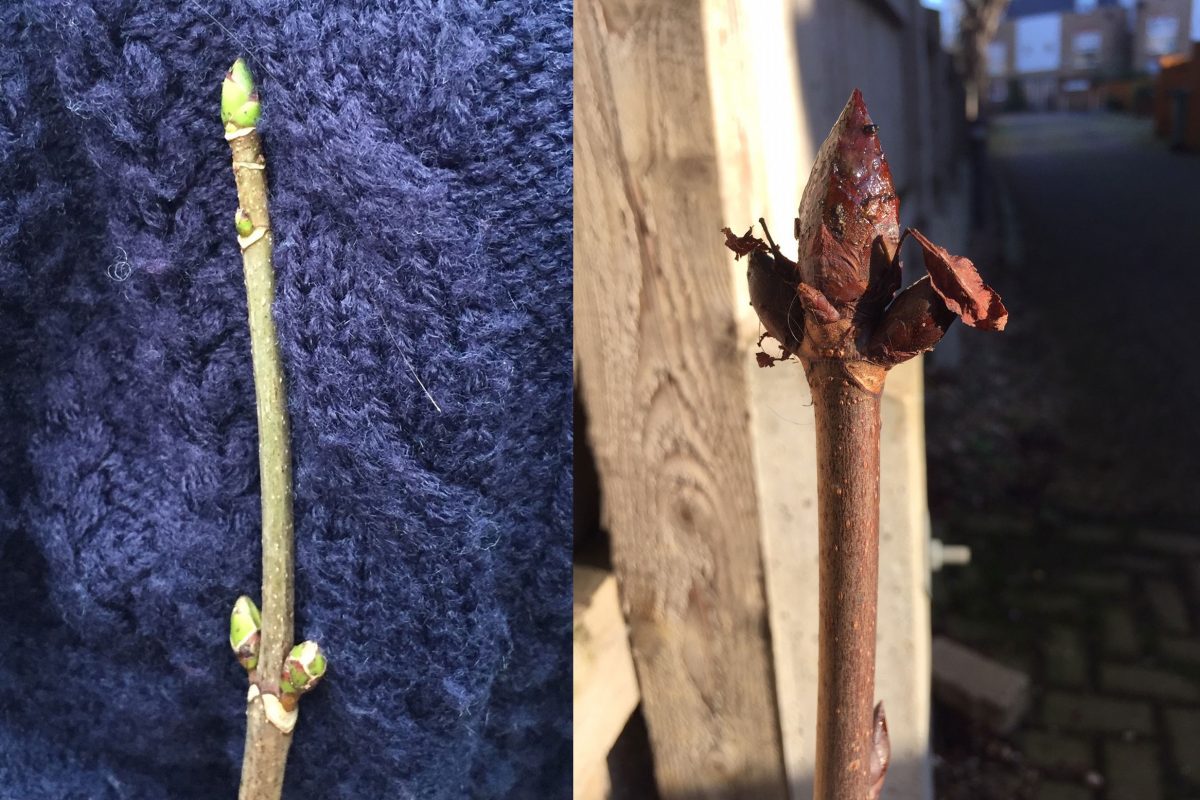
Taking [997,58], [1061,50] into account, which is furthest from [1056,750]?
[997,58]

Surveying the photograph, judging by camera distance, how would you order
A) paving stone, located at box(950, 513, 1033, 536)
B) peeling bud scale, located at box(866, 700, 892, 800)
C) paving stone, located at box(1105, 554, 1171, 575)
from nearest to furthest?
peeling bud scale, located at box(866, 700, 892, 800), paving stone, located at box(1105, 554, 1171, 575), paving stone, located at box(950, 513, 1033, 536)

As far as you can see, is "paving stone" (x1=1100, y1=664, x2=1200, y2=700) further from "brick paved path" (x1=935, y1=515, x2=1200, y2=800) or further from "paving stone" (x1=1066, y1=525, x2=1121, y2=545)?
"paving stone" (x1=1066, y1=525, x2=1121, y2=545)

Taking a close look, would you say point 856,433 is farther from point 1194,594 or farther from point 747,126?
point 1194,594

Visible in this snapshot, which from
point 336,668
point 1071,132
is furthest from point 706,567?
point 1071,132

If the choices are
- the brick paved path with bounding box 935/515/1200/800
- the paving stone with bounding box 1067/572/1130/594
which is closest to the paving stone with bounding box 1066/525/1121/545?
the brick paved path with bounding box 935/515/1200/800

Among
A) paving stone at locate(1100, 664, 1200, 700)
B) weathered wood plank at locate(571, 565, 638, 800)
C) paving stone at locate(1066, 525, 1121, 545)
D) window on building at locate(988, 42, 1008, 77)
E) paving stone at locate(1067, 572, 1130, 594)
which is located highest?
window on building at locate(988, 42, 1008, 77)

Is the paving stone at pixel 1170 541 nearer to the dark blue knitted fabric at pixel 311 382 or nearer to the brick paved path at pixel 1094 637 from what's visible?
the brick paved path at pixel 1094 637

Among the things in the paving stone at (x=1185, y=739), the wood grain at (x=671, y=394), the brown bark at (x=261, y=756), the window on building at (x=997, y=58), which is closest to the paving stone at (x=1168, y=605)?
the paving stone at (x=1185, y=739)

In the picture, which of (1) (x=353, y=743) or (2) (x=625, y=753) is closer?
(1) (x=353, y=743)
